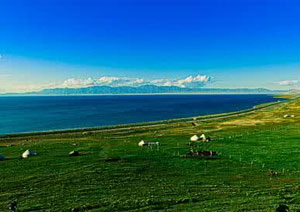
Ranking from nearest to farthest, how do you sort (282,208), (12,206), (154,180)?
(282,208), (12,206), (154,180)

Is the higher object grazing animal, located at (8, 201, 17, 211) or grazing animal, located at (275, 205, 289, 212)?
grazing animal, located at (275, 205, 289, 212)

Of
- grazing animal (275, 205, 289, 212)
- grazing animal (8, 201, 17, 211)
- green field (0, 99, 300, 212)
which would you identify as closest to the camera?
grazing animal (275, 205, 289, 212)

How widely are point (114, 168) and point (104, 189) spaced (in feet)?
36.7

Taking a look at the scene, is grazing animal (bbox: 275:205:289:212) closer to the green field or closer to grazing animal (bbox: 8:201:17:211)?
the green field

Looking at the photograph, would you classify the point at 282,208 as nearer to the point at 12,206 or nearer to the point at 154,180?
the point at 154,180

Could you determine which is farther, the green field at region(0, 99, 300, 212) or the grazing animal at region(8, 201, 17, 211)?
the green field at region(0, 99, 300, 212)

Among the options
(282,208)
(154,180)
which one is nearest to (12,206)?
(154,180)

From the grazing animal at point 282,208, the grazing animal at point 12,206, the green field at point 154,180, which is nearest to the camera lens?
the grazing animal at point 282,208

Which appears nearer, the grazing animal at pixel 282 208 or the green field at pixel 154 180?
the grazing animal at pixel 282 208

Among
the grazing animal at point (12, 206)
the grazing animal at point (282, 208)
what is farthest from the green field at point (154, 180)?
the grazing animal at point (12, 206)

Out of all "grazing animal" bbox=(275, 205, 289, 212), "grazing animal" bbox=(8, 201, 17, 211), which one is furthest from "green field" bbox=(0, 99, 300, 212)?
"grazing animal" bbox=(8, 201, 17, 211)

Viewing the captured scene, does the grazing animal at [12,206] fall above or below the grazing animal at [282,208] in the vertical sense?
below

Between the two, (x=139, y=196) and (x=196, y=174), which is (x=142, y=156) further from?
(x=139, y=196)

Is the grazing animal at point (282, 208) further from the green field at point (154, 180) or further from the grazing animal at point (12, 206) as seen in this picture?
the grazing animal at point (12, 206)
